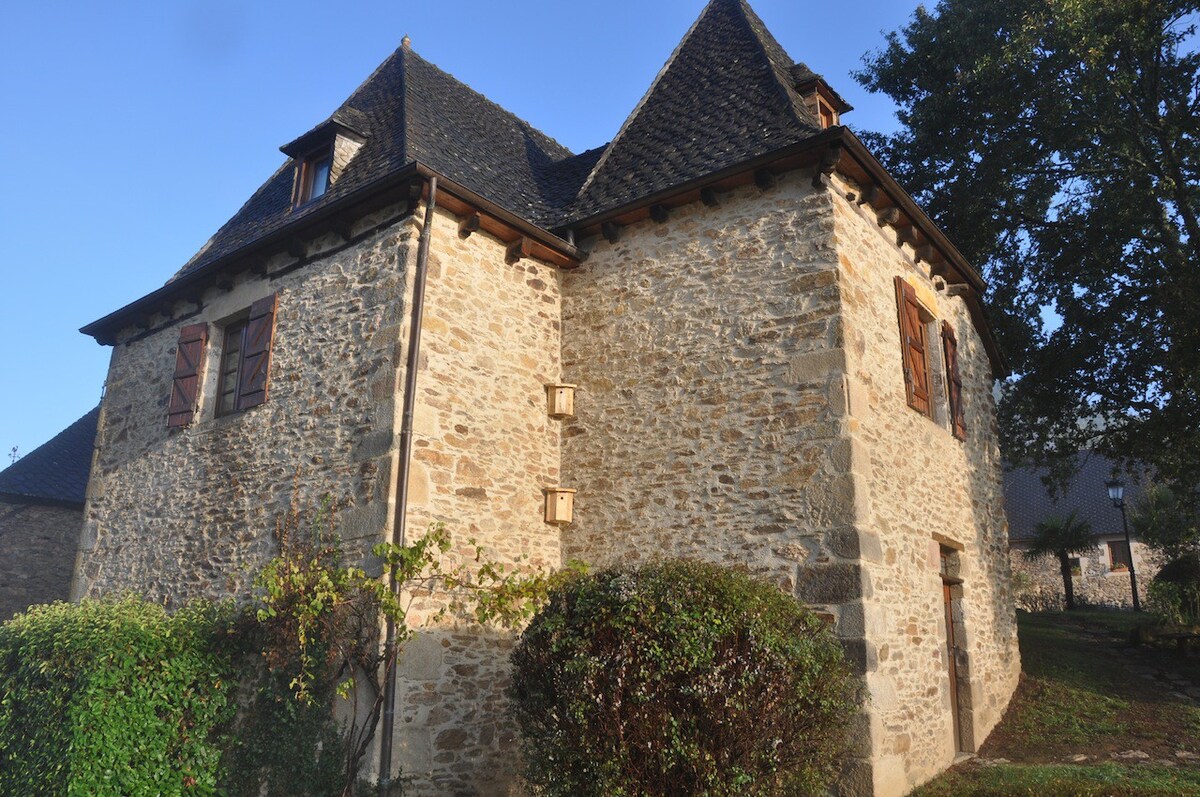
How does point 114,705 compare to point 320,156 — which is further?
point 320,156

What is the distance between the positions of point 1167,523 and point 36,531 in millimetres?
22021

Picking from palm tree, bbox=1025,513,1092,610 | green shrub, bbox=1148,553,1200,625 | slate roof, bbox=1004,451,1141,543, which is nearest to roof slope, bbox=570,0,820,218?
green shrub, bbox=1148,553,1200,625

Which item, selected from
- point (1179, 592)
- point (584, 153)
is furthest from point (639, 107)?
point (1179, 592)

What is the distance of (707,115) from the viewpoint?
985 cm

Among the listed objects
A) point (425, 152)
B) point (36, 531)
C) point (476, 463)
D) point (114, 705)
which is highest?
point (425, 152)

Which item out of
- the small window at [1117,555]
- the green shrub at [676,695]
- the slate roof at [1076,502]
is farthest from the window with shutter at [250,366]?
the small window at [1117,555]

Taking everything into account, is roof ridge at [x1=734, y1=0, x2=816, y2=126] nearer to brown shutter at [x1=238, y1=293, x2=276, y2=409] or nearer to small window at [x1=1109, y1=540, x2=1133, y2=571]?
brown shutter at [x1=238, y1=293, x2=276, y2=409]

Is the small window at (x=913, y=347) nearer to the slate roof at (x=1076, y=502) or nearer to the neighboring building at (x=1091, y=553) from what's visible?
the neighboring building at (x=1091, y=553)

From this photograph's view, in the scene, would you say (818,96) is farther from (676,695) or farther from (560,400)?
(676,695)

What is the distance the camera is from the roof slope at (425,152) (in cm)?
950

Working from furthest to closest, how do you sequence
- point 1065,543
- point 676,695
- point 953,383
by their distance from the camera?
1. point 1065,543
2. point 953,383
3. point 676,695

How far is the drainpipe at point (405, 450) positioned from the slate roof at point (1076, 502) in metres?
24.2

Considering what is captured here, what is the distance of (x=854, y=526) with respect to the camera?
7.14 metres

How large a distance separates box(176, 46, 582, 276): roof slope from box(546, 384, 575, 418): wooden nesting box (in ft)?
6.53
